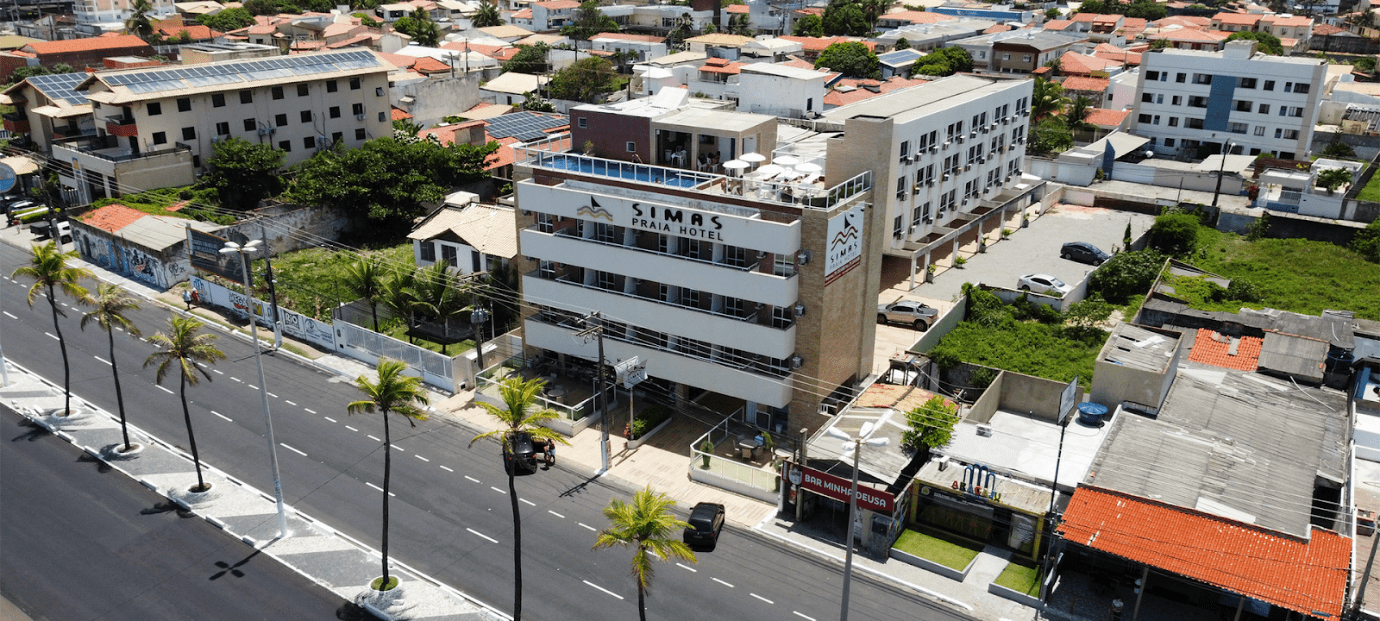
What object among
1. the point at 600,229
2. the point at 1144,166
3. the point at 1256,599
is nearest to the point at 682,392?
the point at 600,229

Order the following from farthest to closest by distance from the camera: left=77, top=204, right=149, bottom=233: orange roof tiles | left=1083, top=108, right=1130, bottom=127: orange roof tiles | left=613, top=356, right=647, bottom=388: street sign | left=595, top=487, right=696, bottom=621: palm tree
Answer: left=1083, top=108, right=1130, bottom=127: orange roof tiles < left=77, top=204, right=149, bottom=233: orange roof tiles < left=613, top=356, right=647, bottom=388: street sign < left=595, top=487, right=696, bottom=621: palm tree

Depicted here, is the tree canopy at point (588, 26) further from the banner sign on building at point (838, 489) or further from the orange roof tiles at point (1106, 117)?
the banner sign on building at point (838, 489)

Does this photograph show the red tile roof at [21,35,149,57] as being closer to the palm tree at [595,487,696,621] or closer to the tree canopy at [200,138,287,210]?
the tree canopy at [200,138,287,210]

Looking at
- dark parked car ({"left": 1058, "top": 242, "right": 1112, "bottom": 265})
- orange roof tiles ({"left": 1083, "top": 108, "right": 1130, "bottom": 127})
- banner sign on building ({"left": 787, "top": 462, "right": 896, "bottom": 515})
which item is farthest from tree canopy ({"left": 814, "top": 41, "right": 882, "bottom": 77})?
banner sign on building ({"left": 787, "top": 462, "right": 896, "bottom": 515})

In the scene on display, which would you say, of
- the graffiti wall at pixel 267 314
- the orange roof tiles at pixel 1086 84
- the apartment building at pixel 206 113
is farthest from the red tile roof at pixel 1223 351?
the orange roof tiles at pixel 1086 84

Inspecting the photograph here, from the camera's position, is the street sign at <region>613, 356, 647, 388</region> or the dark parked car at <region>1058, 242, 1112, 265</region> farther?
the dark parked car at <region>1058, 242, 1112, 265</region>

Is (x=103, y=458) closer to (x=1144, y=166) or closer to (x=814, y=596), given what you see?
(x=814, y=596)

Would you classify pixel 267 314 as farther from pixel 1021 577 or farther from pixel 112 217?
pixel 1021 577
